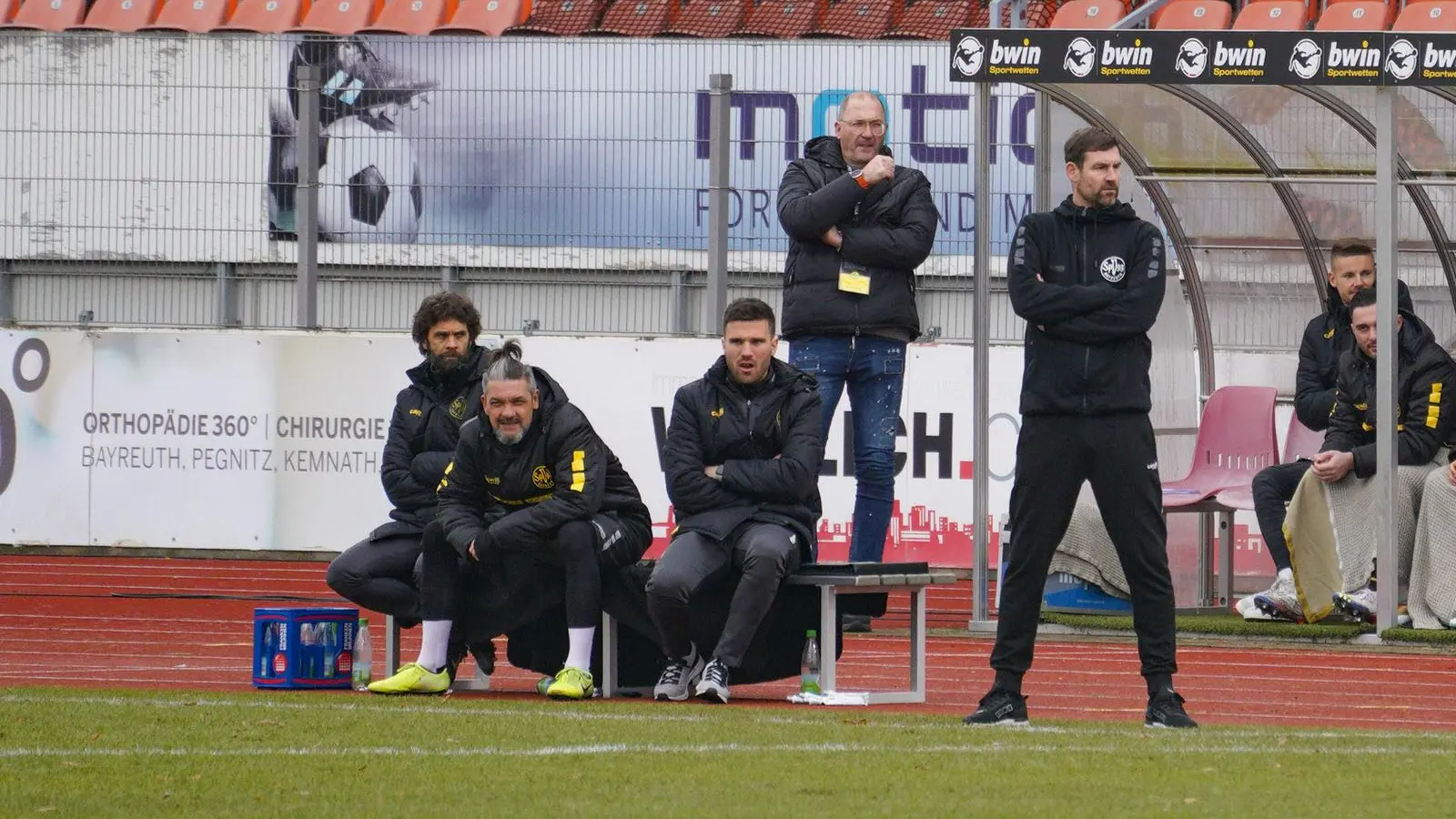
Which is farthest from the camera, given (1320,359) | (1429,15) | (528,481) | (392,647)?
(1429,15)

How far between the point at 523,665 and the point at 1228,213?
549 centimetres

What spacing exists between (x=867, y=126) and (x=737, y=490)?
7.83 ft

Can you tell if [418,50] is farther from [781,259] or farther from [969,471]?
[969,471]

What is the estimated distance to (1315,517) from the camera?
1083 cm

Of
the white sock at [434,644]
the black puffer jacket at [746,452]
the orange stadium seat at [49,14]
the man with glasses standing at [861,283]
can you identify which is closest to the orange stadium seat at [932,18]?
the orange stadium seat at [49,14]

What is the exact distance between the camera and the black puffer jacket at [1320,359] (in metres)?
11.3

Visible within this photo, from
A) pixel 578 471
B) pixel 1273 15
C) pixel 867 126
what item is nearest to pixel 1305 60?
pixel 867 126

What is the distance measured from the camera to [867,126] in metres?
9.92

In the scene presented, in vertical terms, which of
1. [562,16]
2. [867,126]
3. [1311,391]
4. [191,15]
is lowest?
[1311,391]

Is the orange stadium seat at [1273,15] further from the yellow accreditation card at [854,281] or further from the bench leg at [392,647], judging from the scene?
the bench leg at [392,647]

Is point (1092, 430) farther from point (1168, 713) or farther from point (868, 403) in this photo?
point (868, 403)

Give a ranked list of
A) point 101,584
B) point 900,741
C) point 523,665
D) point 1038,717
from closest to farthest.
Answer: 1. point 900,741
2. point 1038,717
3. point 523,665
4. point 101,584

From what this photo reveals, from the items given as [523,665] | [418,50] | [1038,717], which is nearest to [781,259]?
[418,50]

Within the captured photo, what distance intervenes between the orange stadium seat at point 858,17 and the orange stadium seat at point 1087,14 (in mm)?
1416
